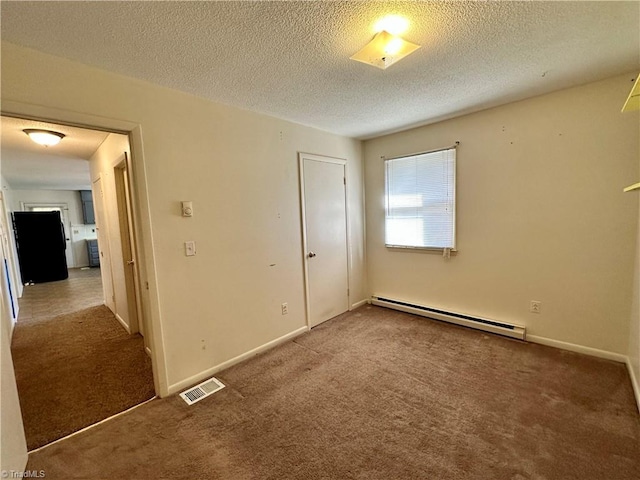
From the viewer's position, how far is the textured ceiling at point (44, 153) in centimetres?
278

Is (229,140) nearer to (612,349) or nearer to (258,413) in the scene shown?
(258,413)

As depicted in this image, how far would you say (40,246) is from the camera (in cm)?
687

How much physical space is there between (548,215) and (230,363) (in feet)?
11.0

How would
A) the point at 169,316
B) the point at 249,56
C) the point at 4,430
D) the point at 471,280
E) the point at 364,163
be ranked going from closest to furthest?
the point at 4,430 → the point at 249,56 → the point at 169,316 → the point at 471,280 → the point at 364,163

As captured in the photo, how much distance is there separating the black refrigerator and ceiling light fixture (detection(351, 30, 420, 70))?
28.6 feet

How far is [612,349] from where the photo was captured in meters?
2.48

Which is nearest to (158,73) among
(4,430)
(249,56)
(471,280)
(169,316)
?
(249,56)

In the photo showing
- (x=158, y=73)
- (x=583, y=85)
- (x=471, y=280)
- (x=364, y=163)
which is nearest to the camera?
(x=158, y=73)

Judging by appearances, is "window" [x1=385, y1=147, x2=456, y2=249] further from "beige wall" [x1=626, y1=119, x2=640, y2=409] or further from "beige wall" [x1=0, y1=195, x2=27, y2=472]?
"beige wall" [x1=0, y1=195, x2=27, y2=472]

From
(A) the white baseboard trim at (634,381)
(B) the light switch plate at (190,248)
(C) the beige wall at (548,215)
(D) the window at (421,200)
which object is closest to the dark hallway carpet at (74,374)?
(B) the light switch plate at (190,248)

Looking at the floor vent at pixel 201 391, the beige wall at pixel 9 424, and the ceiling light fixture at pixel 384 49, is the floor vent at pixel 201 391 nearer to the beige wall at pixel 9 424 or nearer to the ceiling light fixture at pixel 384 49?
the beige wall at pixel 9 424

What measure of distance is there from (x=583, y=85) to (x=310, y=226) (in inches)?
112

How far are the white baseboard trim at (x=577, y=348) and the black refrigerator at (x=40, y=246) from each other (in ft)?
31.8

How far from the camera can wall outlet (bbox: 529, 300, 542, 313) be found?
111 inches
